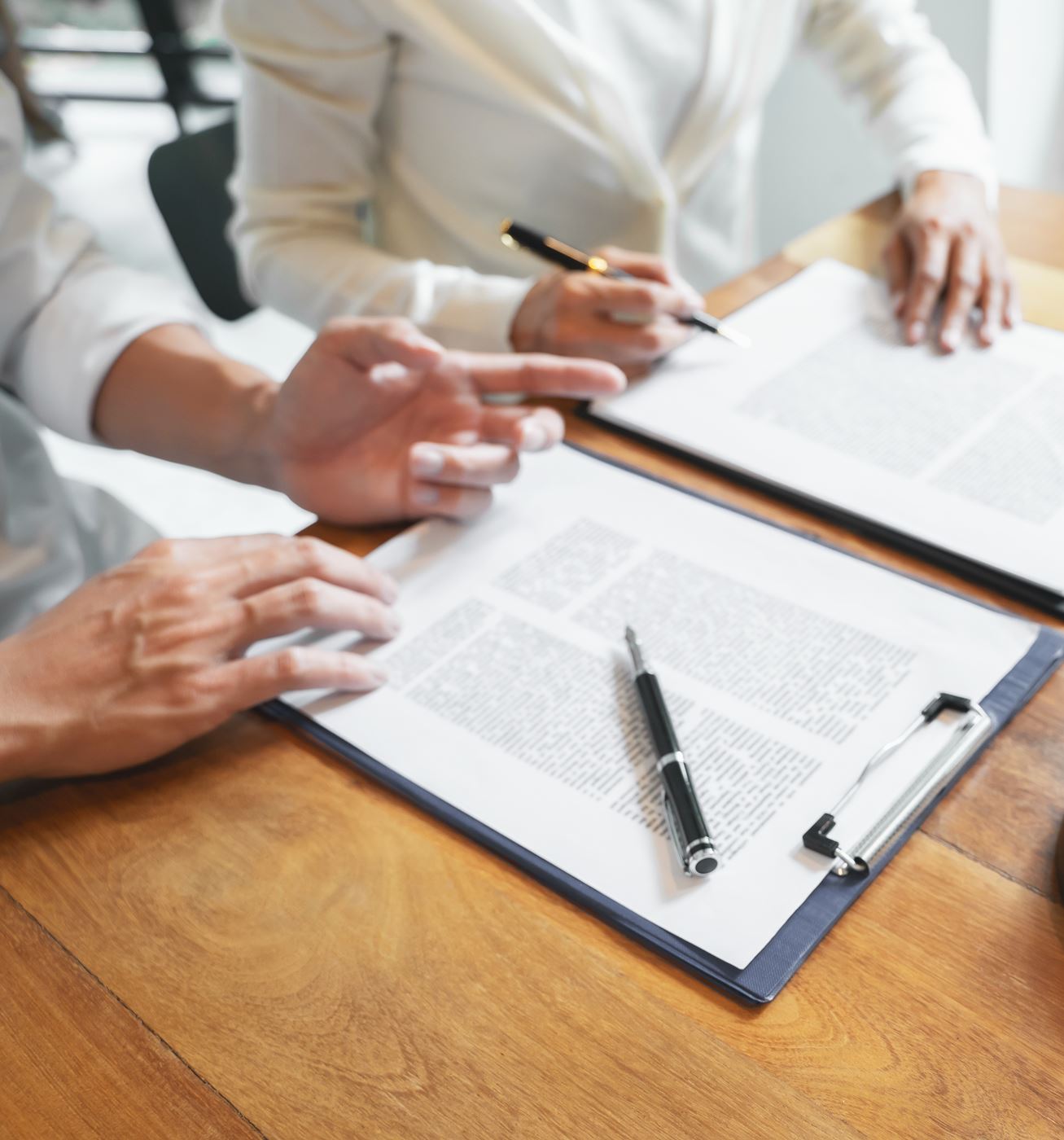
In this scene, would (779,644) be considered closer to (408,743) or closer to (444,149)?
(408,743)

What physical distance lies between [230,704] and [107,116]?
3.64 m

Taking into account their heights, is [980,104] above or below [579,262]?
below

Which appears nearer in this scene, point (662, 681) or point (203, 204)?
point (662, 681)

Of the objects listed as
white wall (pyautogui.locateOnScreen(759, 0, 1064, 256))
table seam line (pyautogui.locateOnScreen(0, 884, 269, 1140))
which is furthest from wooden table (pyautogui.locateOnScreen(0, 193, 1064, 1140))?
white wall (pyautogui.locateOnScreen(759, 0, 1064, 256))

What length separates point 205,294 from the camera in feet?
3.62

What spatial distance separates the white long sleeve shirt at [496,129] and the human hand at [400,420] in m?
0.16

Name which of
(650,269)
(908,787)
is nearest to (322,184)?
(650,269)

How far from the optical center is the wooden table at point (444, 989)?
1.30 feet

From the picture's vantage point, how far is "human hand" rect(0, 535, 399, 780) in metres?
0.54

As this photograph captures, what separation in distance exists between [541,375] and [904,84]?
689mm

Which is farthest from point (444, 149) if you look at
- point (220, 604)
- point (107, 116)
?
point (107, 116)

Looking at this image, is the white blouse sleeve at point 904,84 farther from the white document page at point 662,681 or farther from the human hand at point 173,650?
the human hand at point 173,650

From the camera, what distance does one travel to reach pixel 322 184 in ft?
3.29

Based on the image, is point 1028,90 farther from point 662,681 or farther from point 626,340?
point 662,681
